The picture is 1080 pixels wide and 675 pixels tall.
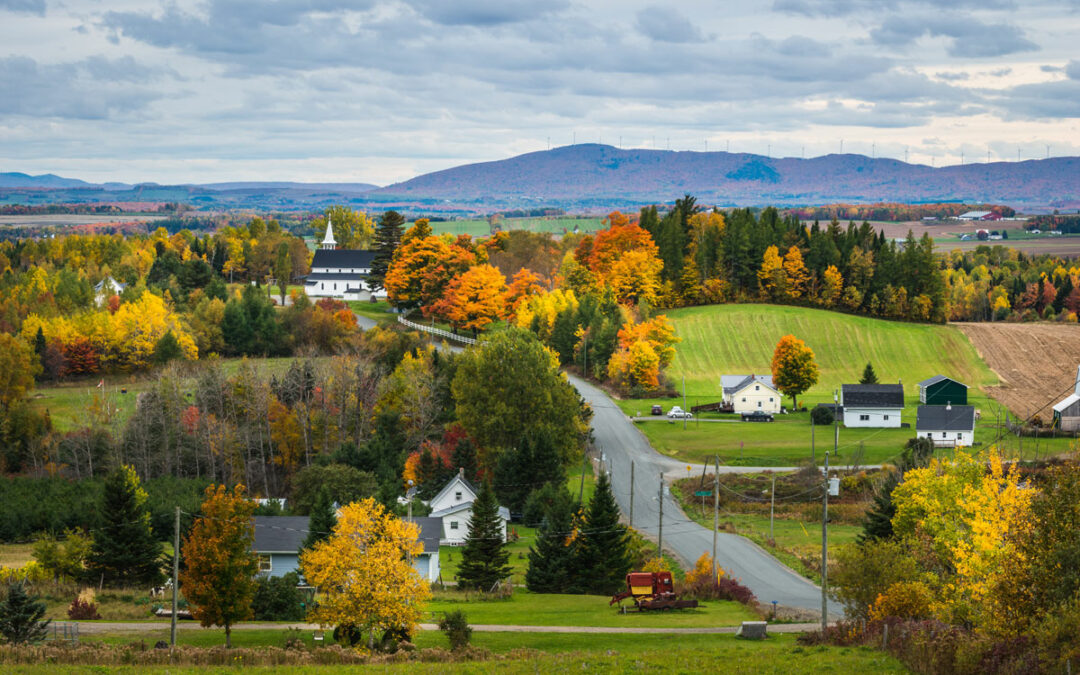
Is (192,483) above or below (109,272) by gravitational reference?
below

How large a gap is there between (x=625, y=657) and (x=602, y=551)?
1775cm

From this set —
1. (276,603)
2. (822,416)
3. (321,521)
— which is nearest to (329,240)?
(822,416)

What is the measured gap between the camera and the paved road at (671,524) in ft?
148

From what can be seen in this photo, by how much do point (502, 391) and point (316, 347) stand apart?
112 ft

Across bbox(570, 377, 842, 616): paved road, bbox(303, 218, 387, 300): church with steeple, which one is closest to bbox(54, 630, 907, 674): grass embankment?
bbox(570, 377, 842, 616): paved road

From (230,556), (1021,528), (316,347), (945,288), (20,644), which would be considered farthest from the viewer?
(945,288)

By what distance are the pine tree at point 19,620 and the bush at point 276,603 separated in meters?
8.26

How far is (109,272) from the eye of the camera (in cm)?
14188

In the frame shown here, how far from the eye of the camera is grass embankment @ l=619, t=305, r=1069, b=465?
240 ft

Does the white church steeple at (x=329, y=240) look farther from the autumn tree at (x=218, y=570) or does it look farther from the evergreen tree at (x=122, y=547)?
the autumn tree at (x=218, y=570)

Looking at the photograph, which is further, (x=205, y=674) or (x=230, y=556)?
(x=230, y=556)

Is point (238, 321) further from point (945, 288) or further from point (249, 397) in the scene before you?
point (945, 288)

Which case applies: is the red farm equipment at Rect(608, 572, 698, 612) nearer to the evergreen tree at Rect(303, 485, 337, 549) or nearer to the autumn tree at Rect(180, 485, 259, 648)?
the evergreen tree at Rect(303, 485, 337, 549)

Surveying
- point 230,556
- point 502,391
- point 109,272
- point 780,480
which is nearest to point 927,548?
point 230,556
